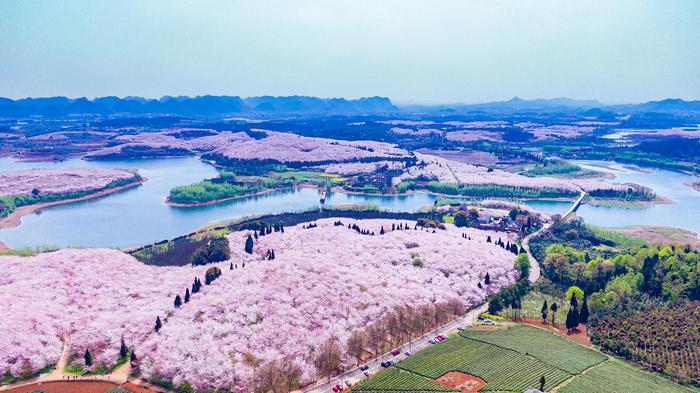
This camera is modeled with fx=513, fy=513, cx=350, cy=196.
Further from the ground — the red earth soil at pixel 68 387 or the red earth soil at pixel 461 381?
the red earth soil at pixel 68 387

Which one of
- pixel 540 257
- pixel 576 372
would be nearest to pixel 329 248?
pixel 540 257

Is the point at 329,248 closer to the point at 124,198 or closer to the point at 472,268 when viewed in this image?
the point at 472,268

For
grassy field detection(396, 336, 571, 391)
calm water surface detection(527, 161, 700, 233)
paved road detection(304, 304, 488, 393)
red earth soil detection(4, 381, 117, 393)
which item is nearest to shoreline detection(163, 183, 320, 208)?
calm water surface detection(527, 161, 700, 233)

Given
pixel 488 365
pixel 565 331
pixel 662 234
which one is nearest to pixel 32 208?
pixel 488 365

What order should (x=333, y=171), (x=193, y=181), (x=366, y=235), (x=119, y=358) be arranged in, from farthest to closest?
(x=333, y=171) < (x=193, y=181) < (x=366, y=235) < (x=119, y=358)

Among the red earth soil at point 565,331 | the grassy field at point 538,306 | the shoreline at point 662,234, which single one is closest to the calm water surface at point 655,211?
the shoreline at point 662,234

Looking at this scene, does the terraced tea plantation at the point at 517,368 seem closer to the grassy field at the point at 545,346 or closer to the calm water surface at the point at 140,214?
the grassy field at the point at 545,346

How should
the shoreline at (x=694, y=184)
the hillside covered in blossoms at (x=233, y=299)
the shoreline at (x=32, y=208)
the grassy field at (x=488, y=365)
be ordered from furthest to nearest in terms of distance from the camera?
the shoreline at (x=694, y=184) → the shoreline at (x=32, y=208) → the hillside covered in blossoms at (x=233, y=299) → the grassy field at (x=488, y=365)
